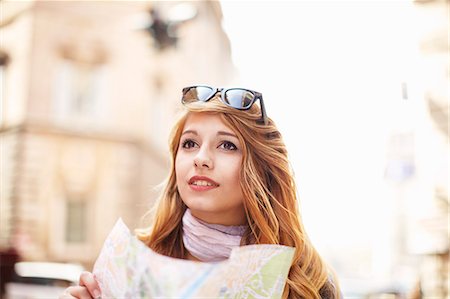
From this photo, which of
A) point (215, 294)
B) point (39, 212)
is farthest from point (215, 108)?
point (39, 212)

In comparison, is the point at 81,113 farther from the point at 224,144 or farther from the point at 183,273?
the point at 183,273

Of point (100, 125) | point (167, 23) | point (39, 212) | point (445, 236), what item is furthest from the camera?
point (100, 125)

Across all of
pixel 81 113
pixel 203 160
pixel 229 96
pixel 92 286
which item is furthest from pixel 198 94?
pixel 81 113

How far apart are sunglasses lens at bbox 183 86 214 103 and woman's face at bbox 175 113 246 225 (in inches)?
1.7

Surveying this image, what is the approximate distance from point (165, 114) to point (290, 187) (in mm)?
15916

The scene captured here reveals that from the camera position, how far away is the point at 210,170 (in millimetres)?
1545

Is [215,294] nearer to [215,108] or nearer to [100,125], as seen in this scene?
[215,108]

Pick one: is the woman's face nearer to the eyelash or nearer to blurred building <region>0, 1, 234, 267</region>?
the eyelash

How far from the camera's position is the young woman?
155 cm

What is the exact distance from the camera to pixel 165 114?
17500mm

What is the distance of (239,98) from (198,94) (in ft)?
0.33

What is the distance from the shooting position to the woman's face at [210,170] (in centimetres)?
154

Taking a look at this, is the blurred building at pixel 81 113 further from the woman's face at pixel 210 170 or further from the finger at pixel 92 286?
the finger at pixel 92 286

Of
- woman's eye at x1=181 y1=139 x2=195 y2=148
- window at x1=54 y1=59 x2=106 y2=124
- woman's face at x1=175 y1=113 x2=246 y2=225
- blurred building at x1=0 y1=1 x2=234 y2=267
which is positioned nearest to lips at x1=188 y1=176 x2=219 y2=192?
woman's face at x1=175 y1=113 x2=246 y2=225
